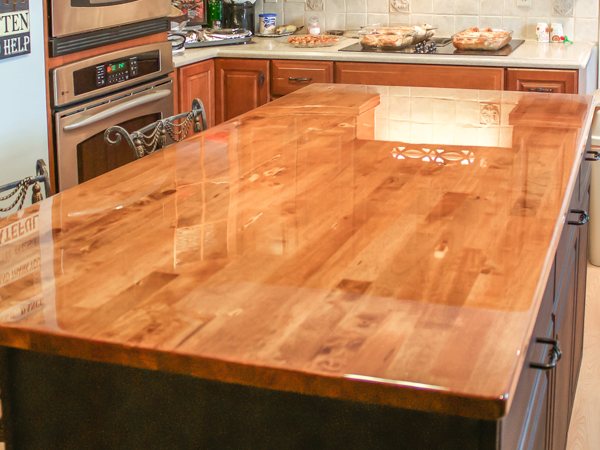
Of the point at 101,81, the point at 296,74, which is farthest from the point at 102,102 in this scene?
the point at 296,74

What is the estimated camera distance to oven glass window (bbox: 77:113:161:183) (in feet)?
12.1

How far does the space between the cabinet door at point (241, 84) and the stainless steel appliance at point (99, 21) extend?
0.93 metres

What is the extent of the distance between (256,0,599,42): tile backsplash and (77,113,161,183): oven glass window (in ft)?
6.44

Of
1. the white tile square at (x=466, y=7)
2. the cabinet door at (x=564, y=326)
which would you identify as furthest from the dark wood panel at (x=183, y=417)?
the white tile square at (x=466, y=7)

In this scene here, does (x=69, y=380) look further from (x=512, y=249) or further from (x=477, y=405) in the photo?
(x=512, y=249)

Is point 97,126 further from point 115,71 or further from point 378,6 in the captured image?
point 378,6

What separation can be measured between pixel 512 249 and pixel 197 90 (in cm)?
344

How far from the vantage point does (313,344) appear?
136 cm

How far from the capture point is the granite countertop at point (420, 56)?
4617 mm

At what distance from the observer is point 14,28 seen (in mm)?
3188

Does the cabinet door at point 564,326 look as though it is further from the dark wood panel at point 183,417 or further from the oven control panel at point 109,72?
the oven control panel at point 109,72

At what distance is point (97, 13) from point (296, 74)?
155 cm

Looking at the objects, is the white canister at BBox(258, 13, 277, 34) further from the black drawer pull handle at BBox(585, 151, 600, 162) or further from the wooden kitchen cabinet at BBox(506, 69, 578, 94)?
the black drawer pull handle at BBox(585, 151, 600, 162)

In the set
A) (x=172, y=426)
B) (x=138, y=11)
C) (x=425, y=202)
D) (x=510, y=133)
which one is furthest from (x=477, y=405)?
(x=138, y=11)
